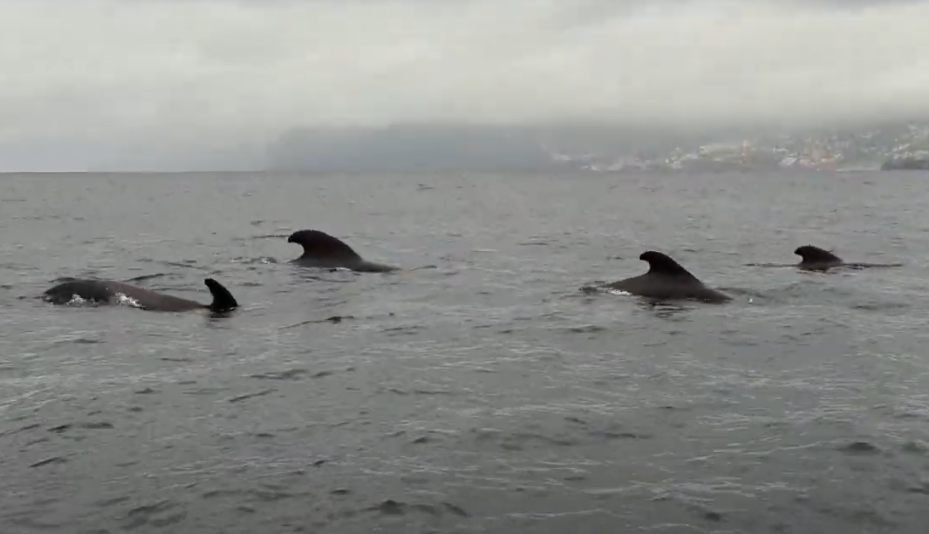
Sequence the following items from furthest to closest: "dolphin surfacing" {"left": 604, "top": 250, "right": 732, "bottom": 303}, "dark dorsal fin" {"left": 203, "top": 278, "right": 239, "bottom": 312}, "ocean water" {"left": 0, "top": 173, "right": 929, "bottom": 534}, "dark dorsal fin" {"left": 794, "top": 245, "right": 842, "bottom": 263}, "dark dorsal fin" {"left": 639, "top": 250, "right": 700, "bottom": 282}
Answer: "dark dorsal fin" {"left": 794, "top": 245, "right": 842, "bottom": 263}
"dark dorsal fin" {"left": 639, "top": 250, "right": 700, "bottom": 282}
"dolphin surfacing" {"left": 604, "top": 250, "right": 732, "bottom": 303}
"dark dorsal fin" {"left": 203, "top": 278, "right": 239, "bottom": 312}
"ocean water" {"left": 0, "top": 173, "right": 929, "bottom": 534}

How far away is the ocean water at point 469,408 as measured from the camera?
9188 millimetres

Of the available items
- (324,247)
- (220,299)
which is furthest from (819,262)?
(220,299)

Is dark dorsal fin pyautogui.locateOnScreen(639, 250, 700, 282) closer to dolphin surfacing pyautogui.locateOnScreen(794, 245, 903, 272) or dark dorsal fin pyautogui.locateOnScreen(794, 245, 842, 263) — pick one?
dolphin surfacing pyautogui.locateOnScreen(794, 245, 903, 272)

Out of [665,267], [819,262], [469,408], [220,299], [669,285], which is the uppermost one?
[665,267]

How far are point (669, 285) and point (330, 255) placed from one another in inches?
401

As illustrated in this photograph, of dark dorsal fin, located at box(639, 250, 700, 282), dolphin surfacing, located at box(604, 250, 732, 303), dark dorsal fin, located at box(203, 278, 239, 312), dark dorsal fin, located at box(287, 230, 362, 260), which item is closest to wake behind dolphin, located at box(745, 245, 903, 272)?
dolphin surfacing, located at box(604, 250, 732, 303)

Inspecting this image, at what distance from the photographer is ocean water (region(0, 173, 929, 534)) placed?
30.1ft

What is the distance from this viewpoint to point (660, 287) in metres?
21.3

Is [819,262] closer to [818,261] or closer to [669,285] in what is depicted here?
[818,261]

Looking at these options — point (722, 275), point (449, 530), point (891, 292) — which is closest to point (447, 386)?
point (449, 530)

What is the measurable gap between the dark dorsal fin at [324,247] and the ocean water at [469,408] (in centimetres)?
145

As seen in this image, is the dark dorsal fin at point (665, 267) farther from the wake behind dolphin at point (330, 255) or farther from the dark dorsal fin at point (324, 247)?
the dark dorsal fin at point (324, 247)

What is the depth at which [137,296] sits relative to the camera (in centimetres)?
2042

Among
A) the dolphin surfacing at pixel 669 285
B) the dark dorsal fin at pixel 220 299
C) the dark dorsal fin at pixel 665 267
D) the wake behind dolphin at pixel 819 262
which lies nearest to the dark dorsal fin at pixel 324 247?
the dark dorsal fin at pixel 220 299
